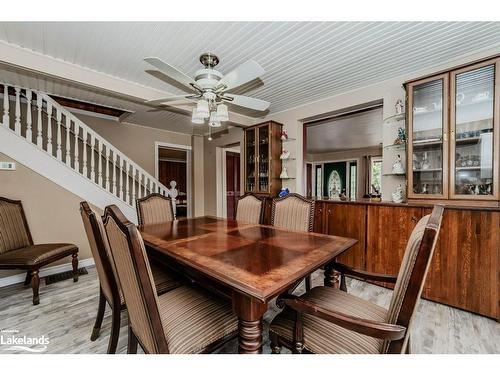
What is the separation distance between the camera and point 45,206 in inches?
113

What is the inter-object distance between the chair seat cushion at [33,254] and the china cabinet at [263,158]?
2.73 meters

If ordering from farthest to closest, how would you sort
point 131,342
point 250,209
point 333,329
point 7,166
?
point 250,209
point 7,166
point 131,342
point 333,329

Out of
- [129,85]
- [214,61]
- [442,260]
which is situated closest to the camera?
[214,61]

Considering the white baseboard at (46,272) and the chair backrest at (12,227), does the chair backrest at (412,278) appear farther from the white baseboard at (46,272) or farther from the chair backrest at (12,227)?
the white baseboard at (46,272)

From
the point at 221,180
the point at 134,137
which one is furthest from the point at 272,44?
the point at 134,137

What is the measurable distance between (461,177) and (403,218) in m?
0.63

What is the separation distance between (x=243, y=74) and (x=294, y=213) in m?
1.43

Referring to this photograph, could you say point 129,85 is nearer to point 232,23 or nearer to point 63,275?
point 232,23

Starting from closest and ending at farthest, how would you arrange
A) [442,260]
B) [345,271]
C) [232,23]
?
[345,271]
[232,23]
[442,260]

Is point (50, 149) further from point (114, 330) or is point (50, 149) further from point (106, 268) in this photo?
point (114, 330)

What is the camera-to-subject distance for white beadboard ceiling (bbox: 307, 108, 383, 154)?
14.3ft
